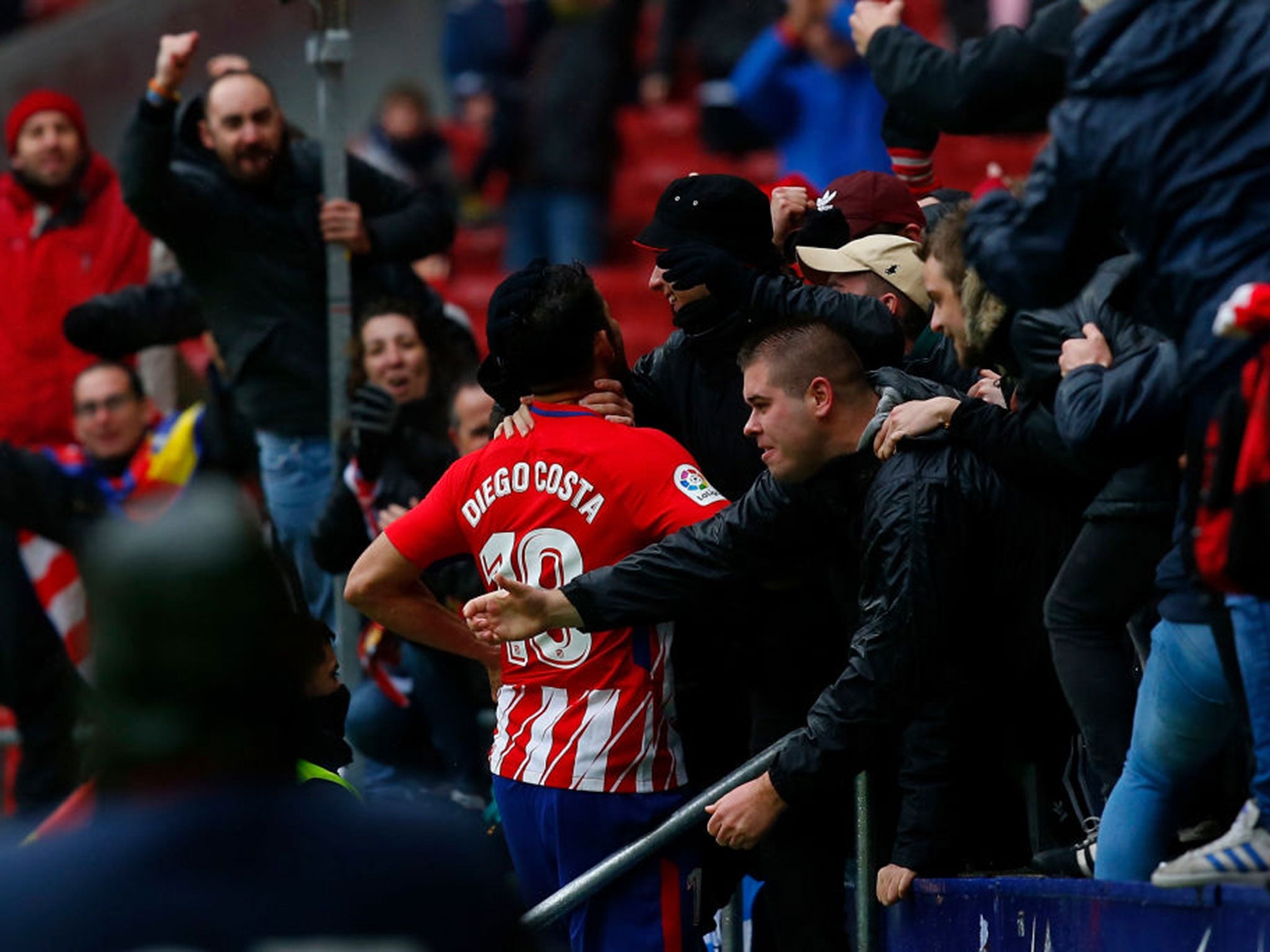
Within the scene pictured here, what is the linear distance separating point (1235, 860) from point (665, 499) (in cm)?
167

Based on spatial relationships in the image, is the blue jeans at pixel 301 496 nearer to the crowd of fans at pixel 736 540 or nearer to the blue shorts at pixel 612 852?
the crowd of fans at pixel 736 540

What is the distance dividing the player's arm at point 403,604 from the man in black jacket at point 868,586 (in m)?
0.54

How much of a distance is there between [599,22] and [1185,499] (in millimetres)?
8874

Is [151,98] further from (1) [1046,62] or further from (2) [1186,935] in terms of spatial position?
(2) [1186,935]

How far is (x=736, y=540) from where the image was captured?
212 inches

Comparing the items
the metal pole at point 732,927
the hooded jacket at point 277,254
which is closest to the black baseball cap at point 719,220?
the metal pole at point 732,927

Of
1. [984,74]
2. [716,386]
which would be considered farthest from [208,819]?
[984,74]

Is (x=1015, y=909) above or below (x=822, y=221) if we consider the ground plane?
below

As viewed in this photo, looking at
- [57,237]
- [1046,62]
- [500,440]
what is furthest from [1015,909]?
[57,237]

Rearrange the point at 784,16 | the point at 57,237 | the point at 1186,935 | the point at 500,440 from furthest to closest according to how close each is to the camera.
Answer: the point at 784,16 → the point at 57,237 → the point at 500,440 → the point at 1186,935

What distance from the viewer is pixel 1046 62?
585cm

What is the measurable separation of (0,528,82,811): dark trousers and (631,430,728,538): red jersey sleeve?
15.3 feet

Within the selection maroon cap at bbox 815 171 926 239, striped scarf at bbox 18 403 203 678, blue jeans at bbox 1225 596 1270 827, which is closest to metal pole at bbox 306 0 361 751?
striped scarf at bbox 18 403 203 678

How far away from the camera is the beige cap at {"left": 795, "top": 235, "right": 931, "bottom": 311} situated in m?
6.11
